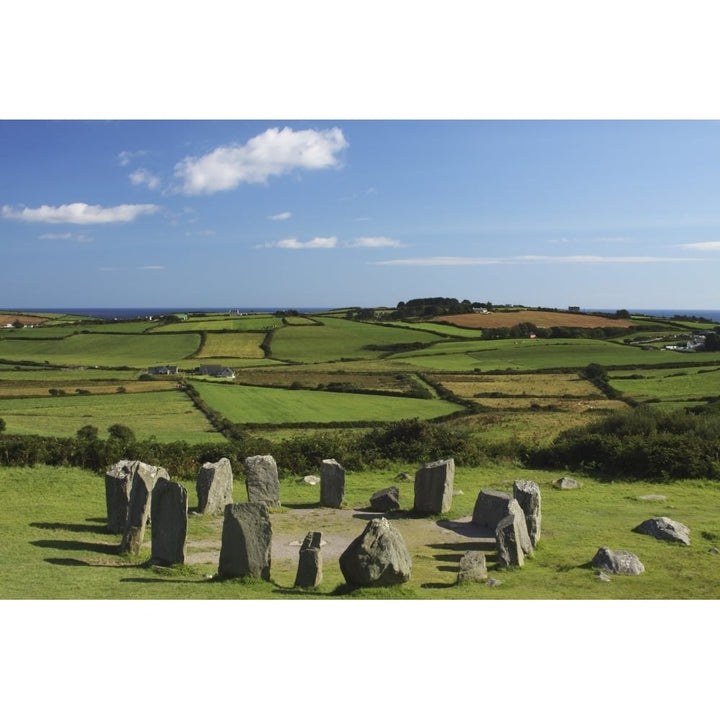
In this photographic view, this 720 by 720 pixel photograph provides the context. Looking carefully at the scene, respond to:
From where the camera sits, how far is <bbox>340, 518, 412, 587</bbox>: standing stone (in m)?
13.0

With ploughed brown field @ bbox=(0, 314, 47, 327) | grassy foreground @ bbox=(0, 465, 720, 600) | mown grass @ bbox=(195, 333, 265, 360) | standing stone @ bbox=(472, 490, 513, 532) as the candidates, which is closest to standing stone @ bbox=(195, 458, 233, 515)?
grassy foreground @ bbox=(0, 465, 720, 600)

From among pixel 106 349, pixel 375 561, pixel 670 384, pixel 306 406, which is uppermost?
pixel 106 349

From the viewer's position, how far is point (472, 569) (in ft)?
45.0

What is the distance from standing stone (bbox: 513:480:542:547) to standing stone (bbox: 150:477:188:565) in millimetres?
7347

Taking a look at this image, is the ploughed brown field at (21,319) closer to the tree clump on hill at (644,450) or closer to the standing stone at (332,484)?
the tree clump on hill at (644,450)

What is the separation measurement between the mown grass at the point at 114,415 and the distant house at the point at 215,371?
9235 millimetres

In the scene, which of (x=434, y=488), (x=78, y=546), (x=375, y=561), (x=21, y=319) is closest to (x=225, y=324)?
(x=21, y=319)

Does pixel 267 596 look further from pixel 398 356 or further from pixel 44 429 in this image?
→ pixel 398 356

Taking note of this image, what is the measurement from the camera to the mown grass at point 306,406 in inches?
1692

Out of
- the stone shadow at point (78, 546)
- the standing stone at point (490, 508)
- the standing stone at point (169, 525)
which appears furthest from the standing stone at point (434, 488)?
the stone shadow at point (78, 546)

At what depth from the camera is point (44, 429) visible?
3622cm

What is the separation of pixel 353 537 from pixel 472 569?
13.7 ft

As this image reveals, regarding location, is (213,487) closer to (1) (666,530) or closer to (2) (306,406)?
(1) (666,530)

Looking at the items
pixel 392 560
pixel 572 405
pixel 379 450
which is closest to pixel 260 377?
pixel 572 405
